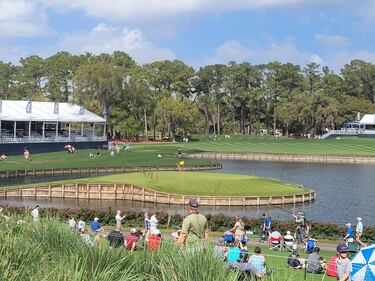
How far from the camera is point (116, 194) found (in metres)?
59.0

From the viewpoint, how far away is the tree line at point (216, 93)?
152875 millimetres

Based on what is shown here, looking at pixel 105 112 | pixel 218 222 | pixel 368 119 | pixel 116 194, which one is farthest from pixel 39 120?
pixel 368 119

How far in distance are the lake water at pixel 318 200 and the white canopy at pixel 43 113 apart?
1265 inches

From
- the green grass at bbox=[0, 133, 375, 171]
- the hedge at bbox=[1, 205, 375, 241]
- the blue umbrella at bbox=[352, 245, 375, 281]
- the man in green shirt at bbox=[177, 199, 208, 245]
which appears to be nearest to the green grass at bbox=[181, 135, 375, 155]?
the green grass at bbox=[0, 133, 375, 171]

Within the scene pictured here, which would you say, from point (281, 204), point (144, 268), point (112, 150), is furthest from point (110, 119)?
point (144, 268)

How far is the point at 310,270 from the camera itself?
20.0m

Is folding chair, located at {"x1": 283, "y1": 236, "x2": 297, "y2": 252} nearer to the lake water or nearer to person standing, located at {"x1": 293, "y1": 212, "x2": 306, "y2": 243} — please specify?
person standing, located at {"x1": 293, "y1": 212, "x2": 306, "y2": 243}

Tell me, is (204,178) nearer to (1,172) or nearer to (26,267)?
(1,172)

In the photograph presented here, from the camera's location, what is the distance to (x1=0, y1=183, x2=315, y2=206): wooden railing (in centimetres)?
5506

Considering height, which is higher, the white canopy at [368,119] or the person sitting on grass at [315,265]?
the white canopy at [368,119]

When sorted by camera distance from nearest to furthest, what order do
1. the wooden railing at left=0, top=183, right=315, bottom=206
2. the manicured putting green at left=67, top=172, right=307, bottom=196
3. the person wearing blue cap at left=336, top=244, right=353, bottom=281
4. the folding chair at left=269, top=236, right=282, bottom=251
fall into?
the person wearing blue cap at left=336, top=244, right=353, bottom=281 < the folding chair at left=269, top=236, right=282, bottom=251 < the wooden railing at left=0, top=183, right=315, bottom=206 < the manicured putting green at left=67, top=172, right=307, bottom=196

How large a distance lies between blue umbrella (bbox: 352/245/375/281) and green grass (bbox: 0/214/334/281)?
1.54 metres

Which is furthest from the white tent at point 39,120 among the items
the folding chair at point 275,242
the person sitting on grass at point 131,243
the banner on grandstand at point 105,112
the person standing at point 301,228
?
the person sitting on grass at point 131,243

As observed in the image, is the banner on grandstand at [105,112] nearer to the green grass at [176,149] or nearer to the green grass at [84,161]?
the green grass at [176,149]
